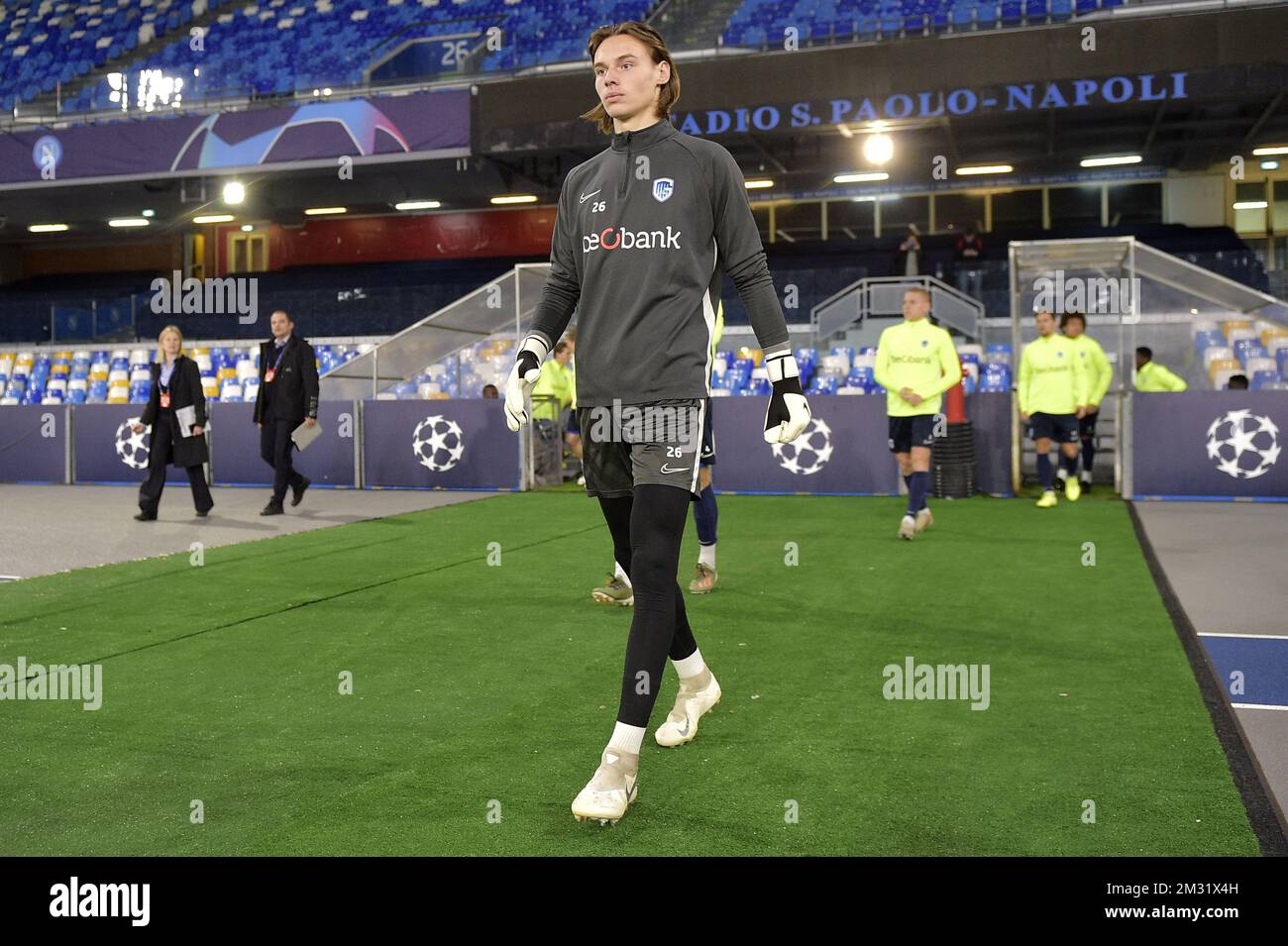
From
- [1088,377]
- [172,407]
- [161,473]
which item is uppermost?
[1088,377]

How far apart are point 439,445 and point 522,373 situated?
12680mm

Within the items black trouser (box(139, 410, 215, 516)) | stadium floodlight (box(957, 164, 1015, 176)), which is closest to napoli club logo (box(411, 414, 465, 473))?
black trouser (box(139, 410, 215, 516))

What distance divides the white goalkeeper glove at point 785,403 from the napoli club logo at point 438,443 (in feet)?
41.9

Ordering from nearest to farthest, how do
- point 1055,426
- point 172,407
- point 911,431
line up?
point 911,431 → point 172,407 → point 1055,426

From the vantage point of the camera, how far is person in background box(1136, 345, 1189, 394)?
1564cm

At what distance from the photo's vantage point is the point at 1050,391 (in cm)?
1343

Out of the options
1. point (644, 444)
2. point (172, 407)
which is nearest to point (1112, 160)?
point (172, 407)

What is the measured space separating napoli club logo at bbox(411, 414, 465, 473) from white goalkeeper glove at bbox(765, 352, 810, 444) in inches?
502

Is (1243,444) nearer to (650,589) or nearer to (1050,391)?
(1050,391)

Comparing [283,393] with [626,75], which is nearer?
[626,75]

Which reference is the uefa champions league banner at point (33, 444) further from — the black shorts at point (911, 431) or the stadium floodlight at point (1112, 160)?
the stadium floodlight at point (1112, 160)

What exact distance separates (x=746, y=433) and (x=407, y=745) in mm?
11367

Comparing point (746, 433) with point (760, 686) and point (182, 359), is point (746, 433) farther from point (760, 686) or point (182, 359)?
point (760, 686)

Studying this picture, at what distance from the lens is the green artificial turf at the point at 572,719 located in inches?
135
